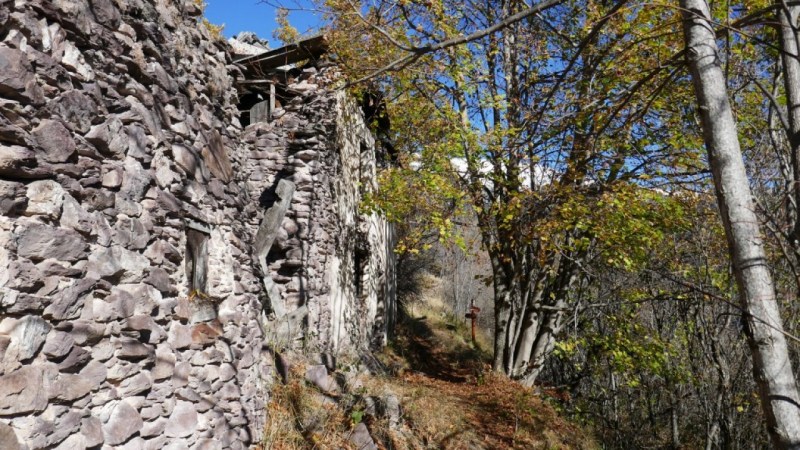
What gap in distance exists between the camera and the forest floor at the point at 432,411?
5008mm

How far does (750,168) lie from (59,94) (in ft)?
25.8

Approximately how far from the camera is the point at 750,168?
7004 millimetres

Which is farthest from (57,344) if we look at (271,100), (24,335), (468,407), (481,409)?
(481,409)

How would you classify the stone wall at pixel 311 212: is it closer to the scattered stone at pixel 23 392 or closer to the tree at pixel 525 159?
the tree at pixel 525 159

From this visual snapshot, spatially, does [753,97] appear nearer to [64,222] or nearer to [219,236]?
[219,236]

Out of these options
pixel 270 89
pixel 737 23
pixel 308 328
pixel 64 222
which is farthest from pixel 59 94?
pixel 270 89

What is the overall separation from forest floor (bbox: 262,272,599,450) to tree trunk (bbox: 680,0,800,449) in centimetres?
354

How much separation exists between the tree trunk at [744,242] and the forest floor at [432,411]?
11.6 ft

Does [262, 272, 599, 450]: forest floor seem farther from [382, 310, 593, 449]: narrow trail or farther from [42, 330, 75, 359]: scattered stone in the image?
[42, 330, 75, 359]: scattered stone

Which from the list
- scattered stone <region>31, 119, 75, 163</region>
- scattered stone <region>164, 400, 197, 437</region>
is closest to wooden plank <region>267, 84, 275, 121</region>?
scattered stone <region>164, 400, 197, 437</region>

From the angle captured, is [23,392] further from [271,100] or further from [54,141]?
[271,100]

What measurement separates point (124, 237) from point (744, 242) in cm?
342

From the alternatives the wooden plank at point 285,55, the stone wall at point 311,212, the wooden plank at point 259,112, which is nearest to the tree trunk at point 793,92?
the stone wall at point 311,212

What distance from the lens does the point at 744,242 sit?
8.91 feet
